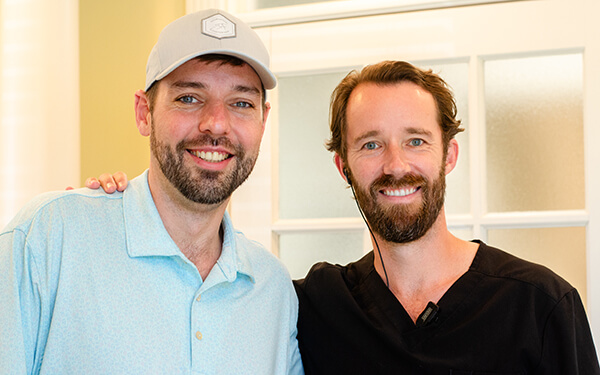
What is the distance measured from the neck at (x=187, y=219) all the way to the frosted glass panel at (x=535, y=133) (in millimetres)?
954

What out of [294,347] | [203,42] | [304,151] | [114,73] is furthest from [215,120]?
[114,73]

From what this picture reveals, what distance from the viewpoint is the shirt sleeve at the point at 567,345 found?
1.40 m

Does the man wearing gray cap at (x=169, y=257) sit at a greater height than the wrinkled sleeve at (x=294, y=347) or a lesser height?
greater

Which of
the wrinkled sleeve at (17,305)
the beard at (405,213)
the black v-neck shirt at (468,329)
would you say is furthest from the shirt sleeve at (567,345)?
the wrinkled sleeve at (17,305)

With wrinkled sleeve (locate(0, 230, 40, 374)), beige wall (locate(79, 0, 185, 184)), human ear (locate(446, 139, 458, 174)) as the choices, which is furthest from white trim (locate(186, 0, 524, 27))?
wrinkled sleeve (locate(0, 230, 40, 374))

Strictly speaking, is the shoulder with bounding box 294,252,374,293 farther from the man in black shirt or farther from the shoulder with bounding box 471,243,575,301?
the shoulder with bounding box 471,243,575,301

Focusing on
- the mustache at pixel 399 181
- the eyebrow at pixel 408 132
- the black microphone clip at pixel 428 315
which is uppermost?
the eyebrow at pixel 408 132

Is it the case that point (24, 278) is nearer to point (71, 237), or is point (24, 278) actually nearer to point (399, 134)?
point (71, 237)

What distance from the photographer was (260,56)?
150 cm

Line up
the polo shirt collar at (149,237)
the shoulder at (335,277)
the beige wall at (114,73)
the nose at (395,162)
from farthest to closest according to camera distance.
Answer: the beige wall at (114,73) → the shoulder at (335,277) → the nose at (395,162) → the polo shirt collar at (149,237)

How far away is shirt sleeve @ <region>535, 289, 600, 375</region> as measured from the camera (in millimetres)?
1396

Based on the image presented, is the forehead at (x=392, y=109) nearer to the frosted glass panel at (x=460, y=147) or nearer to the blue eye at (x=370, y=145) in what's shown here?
the blue eye at (x=370, y=145)

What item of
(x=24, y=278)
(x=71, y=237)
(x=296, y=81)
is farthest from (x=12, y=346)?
(x=296, y=81)

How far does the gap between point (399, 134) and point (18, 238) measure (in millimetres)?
875
